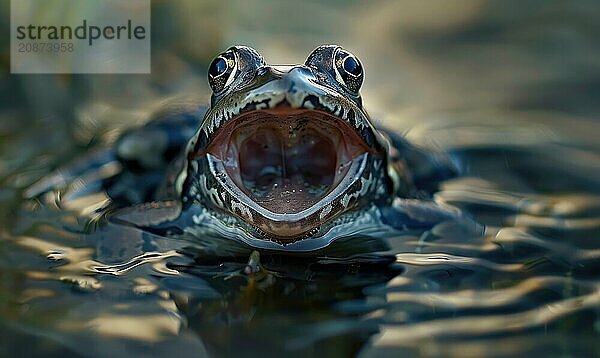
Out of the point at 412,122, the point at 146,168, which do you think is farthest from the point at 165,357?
the point at 412,122

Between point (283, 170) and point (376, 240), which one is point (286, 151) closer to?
point (283, 170)

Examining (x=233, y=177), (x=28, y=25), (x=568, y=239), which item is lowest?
(x=568, y=239)

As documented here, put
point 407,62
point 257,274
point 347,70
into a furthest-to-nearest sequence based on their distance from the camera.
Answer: point 407,62
point 347,70
point 257,274

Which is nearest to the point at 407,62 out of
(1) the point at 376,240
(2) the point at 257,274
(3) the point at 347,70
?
(3) the point at 347,70

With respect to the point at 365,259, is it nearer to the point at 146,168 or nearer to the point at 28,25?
the point at 146,168

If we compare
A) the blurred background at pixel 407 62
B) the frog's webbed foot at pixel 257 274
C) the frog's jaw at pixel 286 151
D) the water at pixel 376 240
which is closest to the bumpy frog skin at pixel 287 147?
the frog's jaw at pixel 286 151

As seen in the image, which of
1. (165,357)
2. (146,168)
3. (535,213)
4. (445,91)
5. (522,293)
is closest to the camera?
(165,357)

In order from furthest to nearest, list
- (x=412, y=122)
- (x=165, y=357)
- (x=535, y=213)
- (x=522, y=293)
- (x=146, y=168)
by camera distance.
Answer: (x=412, y=122)
(x=146, y=168)
(x=535, y=213)
(x=522, y=293)
(x=165, y=357)

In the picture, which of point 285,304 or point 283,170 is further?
point 283,170
